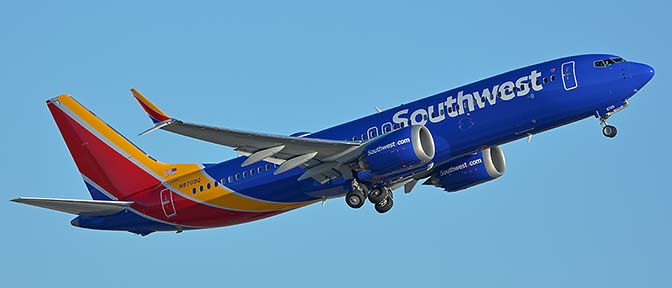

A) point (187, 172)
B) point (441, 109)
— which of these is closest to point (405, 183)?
point (441, 109)

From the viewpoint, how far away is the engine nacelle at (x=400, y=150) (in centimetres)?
4900

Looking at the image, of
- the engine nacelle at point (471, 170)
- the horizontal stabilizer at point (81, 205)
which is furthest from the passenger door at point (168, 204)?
the engine nacelle at point (471, 170)

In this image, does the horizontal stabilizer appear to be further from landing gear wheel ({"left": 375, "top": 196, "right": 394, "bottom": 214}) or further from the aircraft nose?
the aircraft nose

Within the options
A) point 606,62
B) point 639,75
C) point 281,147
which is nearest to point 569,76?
point 606,62

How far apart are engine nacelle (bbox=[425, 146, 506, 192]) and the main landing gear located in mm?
2819

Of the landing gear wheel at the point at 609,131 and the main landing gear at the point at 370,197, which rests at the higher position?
the landing gear wheel at the point at 609,131

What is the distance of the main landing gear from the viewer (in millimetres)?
52000

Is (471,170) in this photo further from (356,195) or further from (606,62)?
(606,62)

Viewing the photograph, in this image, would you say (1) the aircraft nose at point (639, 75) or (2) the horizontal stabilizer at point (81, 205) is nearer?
(1) the aircraft nose at point (639, 75)

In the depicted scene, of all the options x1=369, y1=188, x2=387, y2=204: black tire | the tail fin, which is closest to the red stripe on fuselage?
the tail fin

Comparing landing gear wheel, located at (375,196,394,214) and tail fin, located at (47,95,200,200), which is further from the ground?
tail fin, located at (47,95,200,200)

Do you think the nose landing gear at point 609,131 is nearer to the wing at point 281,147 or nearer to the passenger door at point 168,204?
the wing at point 281,147

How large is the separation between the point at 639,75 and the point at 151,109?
63.5 ft

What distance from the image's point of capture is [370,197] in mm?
54188
